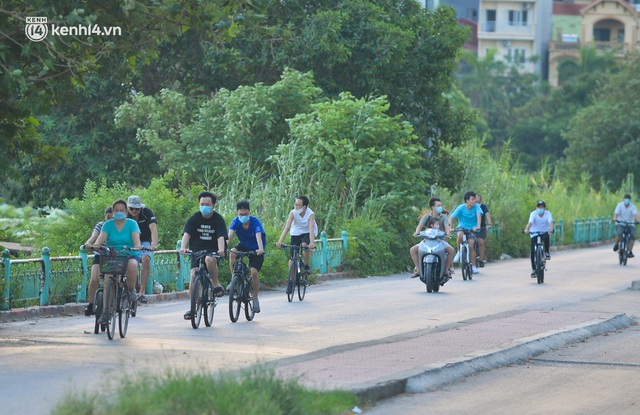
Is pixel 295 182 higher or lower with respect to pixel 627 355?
higher

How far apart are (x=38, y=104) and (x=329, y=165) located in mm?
17705

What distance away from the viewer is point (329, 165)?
3155 centimetres

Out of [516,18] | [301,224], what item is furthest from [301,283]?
[516,18]

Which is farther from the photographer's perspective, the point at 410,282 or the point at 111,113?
the point at 111,113

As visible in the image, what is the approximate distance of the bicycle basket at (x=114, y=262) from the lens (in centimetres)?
1434

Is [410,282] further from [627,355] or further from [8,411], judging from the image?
[8,411]

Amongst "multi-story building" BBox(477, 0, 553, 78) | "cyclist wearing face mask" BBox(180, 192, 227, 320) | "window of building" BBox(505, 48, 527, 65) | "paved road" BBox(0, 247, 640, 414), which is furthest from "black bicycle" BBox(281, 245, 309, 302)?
"multi-story building" BBox(477, 0, 553, 78)

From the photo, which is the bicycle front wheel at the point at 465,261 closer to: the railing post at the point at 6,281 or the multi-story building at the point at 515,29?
the railing post at the point at 6,281

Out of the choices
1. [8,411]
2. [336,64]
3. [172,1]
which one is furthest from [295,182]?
[8,411]

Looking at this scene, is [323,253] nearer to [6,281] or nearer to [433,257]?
[433,257]

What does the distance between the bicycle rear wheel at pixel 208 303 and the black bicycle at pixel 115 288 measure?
1.30 meters

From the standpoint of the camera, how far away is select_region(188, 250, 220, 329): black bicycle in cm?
1554

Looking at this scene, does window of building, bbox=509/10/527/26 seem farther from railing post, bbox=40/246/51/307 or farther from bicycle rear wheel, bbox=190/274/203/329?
bicycle rear wheel, bbox=190/274/203/329

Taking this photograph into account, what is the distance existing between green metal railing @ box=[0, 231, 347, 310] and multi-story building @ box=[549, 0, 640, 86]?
78.0m
